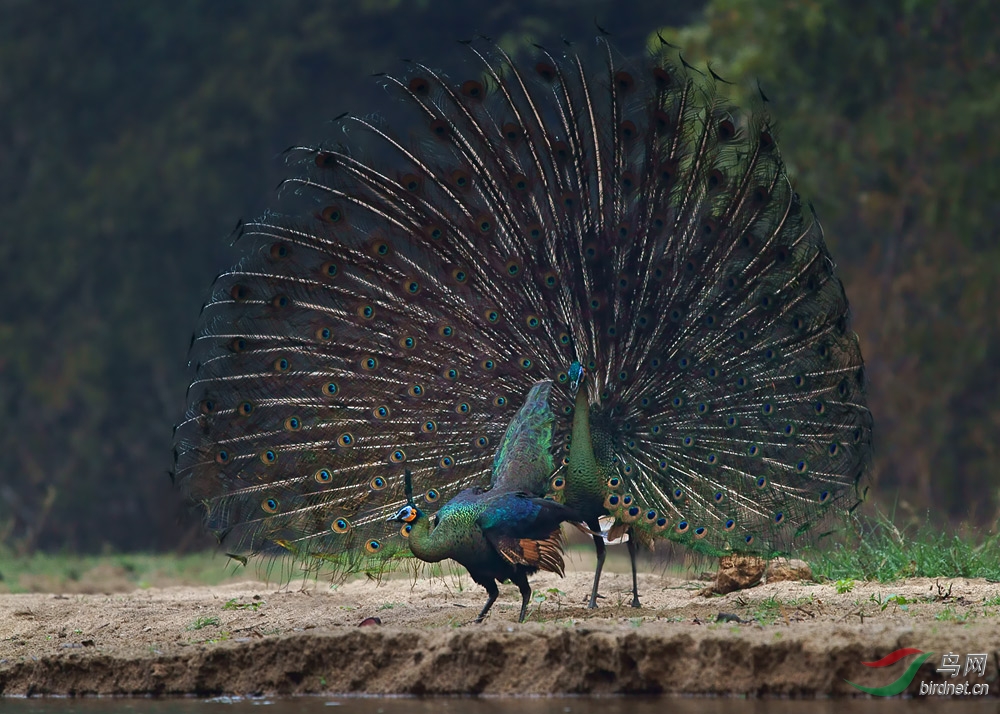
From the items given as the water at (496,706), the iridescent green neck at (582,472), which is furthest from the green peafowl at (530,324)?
the water at (496,706)

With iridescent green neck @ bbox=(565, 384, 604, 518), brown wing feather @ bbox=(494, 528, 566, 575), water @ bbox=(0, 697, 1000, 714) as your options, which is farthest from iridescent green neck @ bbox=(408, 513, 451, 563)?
water @ bbox=(0, 697, 1000, 714)

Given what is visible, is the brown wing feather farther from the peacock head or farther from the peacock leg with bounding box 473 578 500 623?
the peacock head

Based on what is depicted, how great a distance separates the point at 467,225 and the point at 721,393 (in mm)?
1953

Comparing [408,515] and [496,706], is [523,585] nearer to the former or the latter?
[408,515]

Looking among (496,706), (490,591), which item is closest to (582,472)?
(490,591)

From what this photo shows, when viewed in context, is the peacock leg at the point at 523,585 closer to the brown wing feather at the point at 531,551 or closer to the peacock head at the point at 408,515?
the brown wing feather at the point at 531,551

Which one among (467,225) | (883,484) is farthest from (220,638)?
(883,484)

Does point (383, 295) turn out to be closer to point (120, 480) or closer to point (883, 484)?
point (883, 484)

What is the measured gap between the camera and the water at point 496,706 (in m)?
6.55

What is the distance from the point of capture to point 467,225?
9.53m

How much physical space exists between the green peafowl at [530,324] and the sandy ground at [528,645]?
0.56 meters

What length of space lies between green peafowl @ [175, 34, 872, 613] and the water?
1.91 meters

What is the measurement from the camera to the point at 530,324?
9.43 meters

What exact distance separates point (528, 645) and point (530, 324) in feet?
8.84
